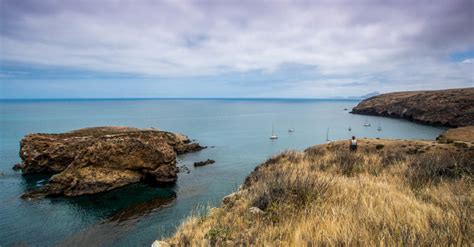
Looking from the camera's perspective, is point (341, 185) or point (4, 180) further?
point (4, 180)

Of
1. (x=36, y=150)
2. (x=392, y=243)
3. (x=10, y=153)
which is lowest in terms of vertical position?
(x=10, y=153)

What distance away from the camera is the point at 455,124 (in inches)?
3354

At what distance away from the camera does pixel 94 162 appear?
28.0m

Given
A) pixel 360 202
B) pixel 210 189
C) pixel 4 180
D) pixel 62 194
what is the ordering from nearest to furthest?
pixel 360 202, pixel 62 194, pixel 210 189, pixel 4 180

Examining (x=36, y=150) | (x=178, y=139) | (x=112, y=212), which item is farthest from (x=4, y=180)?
(x=178, y=139)

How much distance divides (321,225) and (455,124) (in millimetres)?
104413

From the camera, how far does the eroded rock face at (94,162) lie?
25.7 m

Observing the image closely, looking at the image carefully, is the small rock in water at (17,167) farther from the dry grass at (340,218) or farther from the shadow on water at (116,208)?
the dry grass at (340,218)

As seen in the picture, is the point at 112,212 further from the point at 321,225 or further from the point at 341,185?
the point at 321,225

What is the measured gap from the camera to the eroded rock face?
2572cm

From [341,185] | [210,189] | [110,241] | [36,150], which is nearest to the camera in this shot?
[341,185]

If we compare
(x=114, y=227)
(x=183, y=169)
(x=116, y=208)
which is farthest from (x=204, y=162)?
(x=114, y=227)

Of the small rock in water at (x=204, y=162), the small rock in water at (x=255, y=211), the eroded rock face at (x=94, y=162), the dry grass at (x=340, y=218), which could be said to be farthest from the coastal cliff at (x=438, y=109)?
the small rock in water at (x=255, y=211)

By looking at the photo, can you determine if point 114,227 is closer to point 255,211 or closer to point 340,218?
point 255,211
